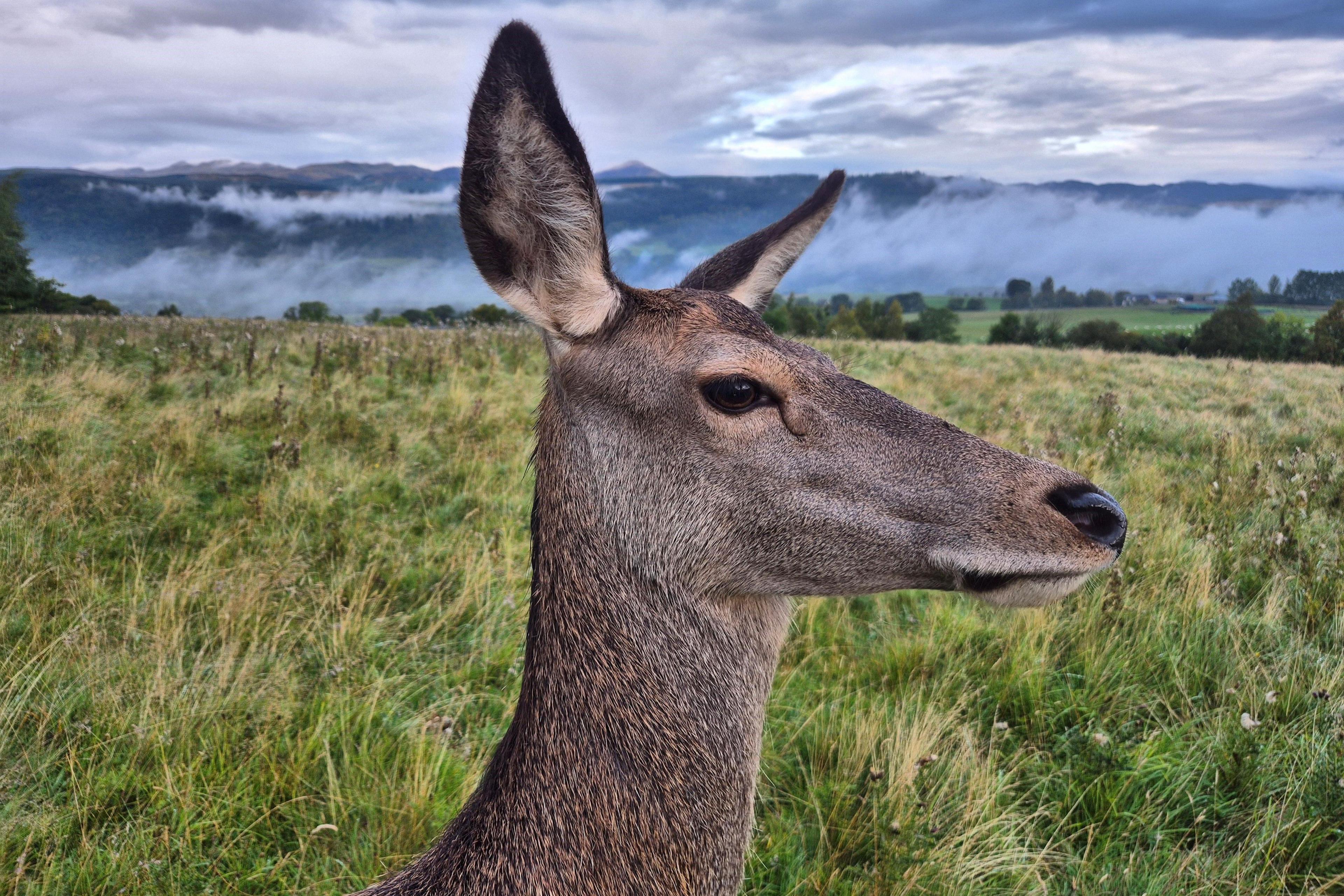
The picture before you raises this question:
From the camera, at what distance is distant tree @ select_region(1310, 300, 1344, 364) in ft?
101

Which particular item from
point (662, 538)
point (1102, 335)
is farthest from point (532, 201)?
point (1102, 335)

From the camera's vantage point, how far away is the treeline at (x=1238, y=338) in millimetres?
32312

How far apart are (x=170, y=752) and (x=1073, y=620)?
179 inches

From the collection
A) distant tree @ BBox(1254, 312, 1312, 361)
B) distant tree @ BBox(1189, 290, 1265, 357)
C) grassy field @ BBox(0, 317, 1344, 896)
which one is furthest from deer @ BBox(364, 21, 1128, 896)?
distant tree @ BBox(1189, 290, 1265, 357)

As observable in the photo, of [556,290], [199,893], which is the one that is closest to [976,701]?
[556,290]

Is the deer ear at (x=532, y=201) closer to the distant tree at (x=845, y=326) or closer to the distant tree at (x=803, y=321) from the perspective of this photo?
the distant tree at (x=845, y=326)

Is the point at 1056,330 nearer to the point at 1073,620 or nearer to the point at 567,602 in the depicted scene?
the point at 1073,620

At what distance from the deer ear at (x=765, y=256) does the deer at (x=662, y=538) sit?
63 centimetres

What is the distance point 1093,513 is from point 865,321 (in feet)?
221

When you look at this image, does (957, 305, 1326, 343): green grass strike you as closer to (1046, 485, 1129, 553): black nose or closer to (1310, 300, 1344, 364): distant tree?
(1310, 300, 1344, 364): distant tree

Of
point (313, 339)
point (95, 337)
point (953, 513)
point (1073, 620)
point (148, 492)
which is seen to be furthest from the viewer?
point (313, 339)

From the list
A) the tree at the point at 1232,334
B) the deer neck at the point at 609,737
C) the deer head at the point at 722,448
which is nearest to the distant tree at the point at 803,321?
the tree at the point at 1232,334

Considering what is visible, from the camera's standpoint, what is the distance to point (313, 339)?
13281 millimetres

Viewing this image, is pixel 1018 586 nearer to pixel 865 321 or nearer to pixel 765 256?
pixel 765 256
